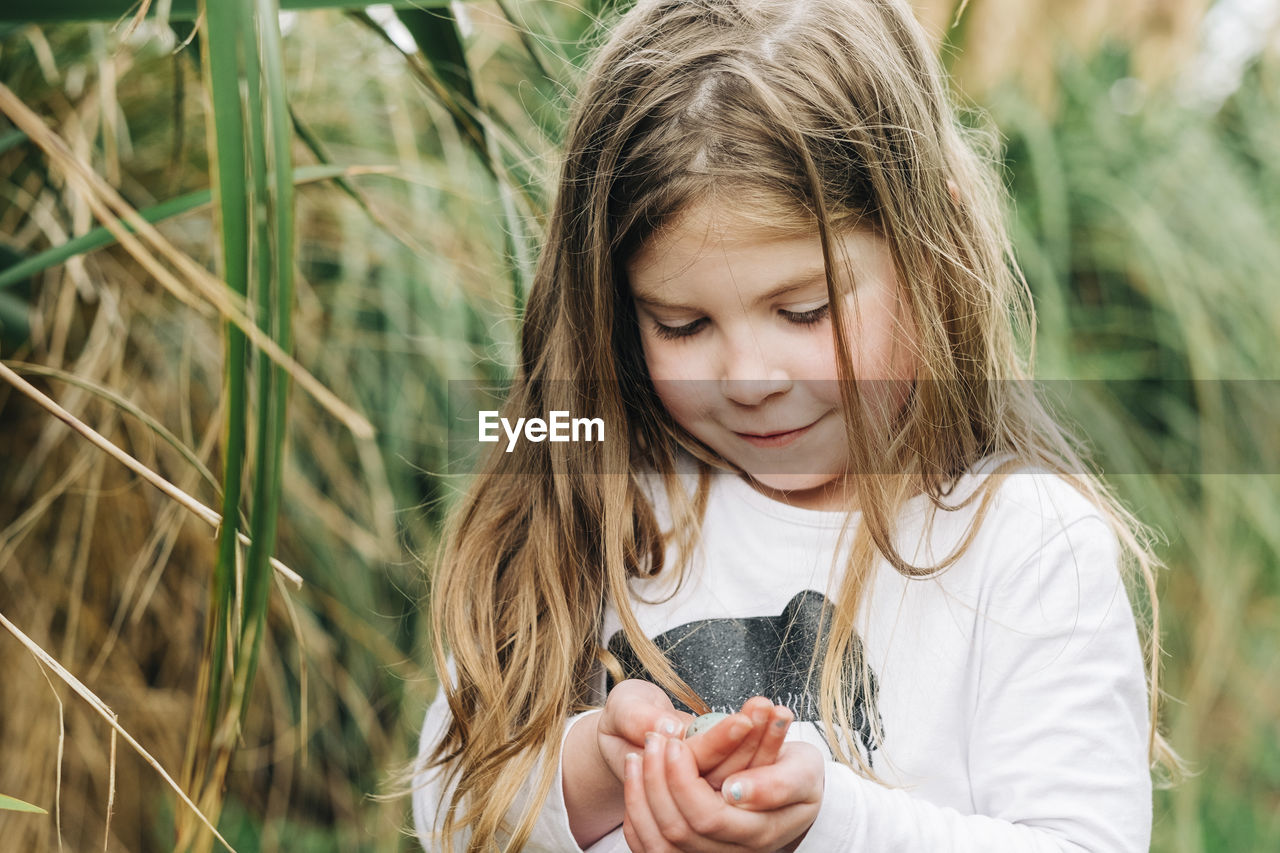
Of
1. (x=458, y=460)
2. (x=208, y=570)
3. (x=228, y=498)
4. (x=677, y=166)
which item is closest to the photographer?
(x=228, y=498)

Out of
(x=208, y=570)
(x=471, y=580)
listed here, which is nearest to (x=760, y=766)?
(x=471, y=580)

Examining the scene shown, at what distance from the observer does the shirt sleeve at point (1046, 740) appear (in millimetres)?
460

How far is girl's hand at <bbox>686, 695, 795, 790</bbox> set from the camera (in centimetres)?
38

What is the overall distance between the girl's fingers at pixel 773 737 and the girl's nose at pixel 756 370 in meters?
0.16

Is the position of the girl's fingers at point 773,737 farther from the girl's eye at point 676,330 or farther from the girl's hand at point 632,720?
the girl's eye at point 676,330

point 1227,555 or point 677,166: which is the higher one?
point 677,166

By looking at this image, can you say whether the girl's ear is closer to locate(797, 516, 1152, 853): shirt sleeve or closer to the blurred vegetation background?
locate(797, 516, 1152, 853): shirt sleeve

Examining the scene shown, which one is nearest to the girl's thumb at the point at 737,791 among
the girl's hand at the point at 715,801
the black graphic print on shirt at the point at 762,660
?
the girl's hand at the point at 715,801

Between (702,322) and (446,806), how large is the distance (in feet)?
1.02

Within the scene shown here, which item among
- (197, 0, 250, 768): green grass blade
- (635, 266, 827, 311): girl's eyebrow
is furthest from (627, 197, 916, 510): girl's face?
(197, 0, 250, 768): green grass blade

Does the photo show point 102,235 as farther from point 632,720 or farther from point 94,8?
point 632,720

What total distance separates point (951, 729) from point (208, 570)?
0.65 meters

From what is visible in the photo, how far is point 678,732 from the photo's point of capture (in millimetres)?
439

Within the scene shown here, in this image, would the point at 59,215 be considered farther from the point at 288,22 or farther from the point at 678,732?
the point at 678,732
